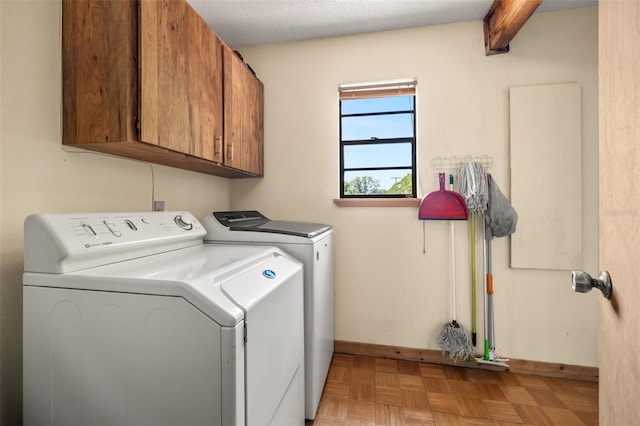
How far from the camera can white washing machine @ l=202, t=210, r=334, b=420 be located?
1.51m

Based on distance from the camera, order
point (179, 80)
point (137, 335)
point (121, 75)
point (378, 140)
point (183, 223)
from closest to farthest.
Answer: point (137, 335)
point (121, 75)
point (179, 80)
point (183, 223)
point (378, 140)

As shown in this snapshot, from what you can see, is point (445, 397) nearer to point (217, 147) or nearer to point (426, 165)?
point (426, 165)

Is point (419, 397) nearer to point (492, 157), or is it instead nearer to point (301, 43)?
point (492, 157)

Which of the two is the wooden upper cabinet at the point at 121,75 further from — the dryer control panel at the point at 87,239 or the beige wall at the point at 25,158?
the dryer control panel at the point at 87,239

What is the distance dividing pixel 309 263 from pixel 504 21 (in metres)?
1.87

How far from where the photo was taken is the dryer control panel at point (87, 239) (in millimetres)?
851

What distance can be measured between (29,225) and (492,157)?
2450 millimetres

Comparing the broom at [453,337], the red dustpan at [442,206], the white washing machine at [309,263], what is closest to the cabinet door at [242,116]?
the white washing machine at [309,263]

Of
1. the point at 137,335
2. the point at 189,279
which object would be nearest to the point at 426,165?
the point at 189,279

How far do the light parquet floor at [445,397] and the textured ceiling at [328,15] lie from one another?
2481mm

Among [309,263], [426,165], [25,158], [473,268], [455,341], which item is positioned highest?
[426,165]

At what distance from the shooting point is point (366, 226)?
222 centimetres

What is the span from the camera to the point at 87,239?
92 cm

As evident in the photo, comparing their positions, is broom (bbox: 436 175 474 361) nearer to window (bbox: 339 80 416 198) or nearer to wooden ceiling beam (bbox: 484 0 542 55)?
window (bbox: 339 80 416 198)
